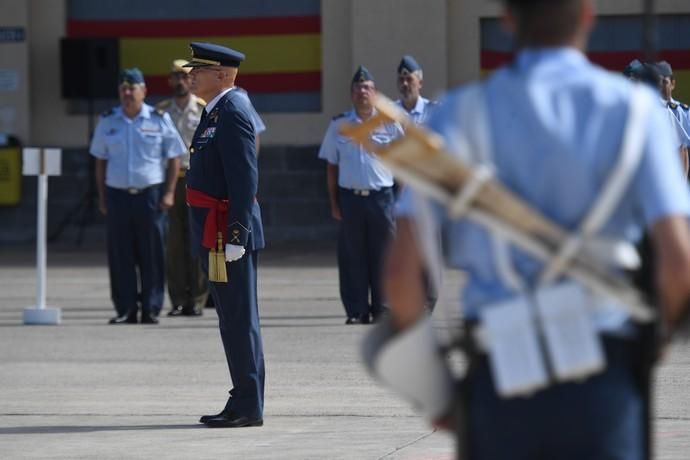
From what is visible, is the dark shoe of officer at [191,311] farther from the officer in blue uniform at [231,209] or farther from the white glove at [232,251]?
the white glove at [232,251]

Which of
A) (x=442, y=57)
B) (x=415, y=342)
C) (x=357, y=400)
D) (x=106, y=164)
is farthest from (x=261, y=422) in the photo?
(x=442, y=57)

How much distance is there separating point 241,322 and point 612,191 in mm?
4955

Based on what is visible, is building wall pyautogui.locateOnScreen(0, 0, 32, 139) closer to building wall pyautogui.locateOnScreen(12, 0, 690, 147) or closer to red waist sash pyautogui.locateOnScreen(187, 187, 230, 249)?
building wall pyautogui.locateOnScreen(12, 0, 690, 147)

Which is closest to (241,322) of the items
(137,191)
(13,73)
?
(137,191)

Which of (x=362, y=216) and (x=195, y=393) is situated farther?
(x=362, y=216)

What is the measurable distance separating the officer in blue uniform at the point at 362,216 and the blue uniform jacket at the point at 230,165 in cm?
466

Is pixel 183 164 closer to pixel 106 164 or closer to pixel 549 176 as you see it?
pixel 106 164

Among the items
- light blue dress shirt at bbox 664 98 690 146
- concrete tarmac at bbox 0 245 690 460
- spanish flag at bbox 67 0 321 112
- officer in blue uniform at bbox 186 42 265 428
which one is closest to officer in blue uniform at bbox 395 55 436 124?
concrete tarmac at bbox 0 245 690 460

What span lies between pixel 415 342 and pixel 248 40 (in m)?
18.5

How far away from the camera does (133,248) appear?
544 inches

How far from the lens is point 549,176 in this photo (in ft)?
11.6

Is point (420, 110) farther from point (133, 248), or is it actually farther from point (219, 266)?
point (219, 266)

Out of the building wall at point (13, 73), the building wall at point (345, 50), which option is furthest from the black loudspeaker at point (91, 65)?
the building wall at point (13, 73)

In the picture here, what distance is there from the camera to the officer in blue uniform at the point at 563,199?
3.49m
